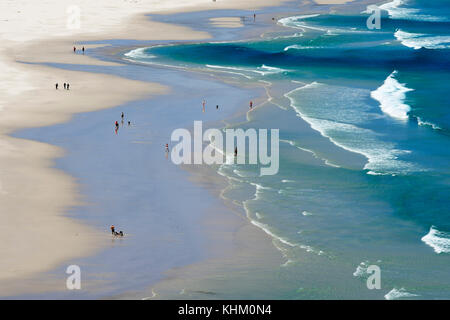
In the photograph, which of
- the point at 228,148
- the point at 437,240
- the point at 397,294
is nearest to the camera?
the point at 397,294

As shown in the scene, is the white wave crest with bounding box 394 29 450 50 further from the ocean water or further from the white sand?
the white sand

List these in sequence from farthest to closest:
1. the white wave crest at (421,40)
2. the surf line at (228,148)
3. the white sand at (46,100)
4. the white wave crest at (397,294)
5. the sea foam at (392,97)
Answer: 1. the white wave crest at (421,40)
2. the sea foam at (392,97)
3. the surf line at (228,148)
4. the white sand at (46,100)
5. the white wave crest at (397,294)

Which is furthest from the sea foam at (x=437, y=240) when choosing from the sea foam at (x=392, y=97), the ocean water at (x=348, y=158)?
the sea foam at (x=392, y=97)

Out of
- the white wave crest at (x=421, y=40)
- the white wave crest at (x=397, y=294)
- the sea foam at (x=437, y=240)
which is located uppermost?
the white wave crest at (x=421, y=40)

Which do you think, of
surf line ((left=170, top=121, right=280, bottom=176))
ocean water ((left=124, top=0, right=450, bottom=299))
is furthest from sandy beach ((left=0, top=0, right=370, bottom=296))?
surf line ((left=170, top=121, right=280, bottom=176))

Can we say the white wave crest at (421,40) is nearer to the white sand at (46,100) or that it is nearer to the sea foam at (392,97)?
the sea foam at (392,97)

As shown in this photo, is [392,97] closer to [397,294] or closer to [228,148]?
[228,148]

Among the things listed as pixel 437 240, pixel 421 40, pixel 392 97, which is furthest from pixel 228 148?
pixel 421 40
